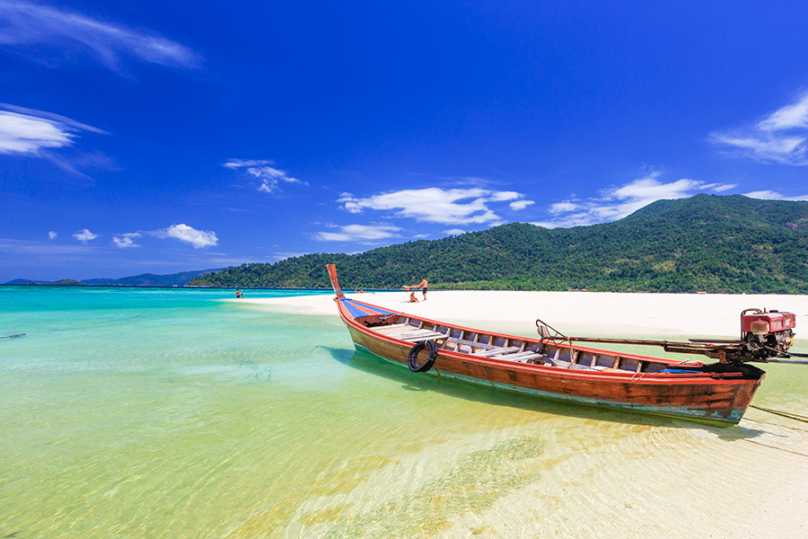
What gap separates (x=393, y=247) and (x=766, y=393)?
11612 centimetres

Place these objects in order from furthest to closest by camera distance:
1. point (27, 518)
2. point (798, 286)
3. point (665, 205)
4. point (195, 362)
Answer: point (665, 205) → point (798, 286) → point (195, 362) → point (27, 518)

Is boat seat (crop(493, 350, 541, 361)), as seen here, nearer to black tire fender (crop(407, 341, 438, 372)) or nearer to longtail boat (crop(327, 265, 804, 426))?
longtail boat (crop(327, 265, 804, 426))

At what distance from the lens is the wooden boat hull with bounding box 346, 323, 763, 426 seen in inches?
218

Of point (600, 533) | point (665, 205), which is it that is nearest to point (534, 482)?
point (600, 533)

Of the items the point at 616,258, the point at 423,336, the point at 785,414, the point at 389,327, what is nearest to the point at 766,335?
the point at 785,414

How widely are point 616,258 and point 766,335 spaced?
73.3 meters

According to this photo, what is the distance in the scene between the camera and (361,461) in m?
5.11

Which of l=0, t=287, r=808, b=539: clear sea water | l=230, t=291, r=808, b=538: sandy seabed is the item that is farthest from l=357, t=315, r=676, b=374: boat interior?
l=230, t=291, r=808, b=538: sandy seabed

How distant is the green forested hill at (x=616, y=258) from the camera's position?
167ft

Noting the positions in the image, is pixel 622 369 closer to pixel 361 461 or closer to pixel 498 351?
pixel 498 351

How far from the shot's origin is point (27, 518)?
394 cm

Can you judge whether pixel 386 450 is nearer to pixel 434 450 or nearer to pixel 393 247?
pixel 434 450

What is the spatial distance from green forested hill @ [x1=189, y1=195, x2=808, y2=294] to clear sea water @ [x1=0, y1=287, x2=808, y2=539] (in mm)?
53609

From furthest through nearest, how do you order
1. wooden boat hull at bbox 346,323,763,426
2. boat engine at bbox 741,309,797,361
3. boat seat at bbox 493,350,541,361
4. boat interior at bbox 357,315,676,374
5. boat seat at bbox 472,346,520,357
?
boat seat at bbox 472,346,520,357 < boat seat at bbox 493,350,541,361 < boat interior at bbox 357,315,676,374 < wooden boat hull at bbox 346,323,763,426 < boat engine at bbox 741,309,797,361
